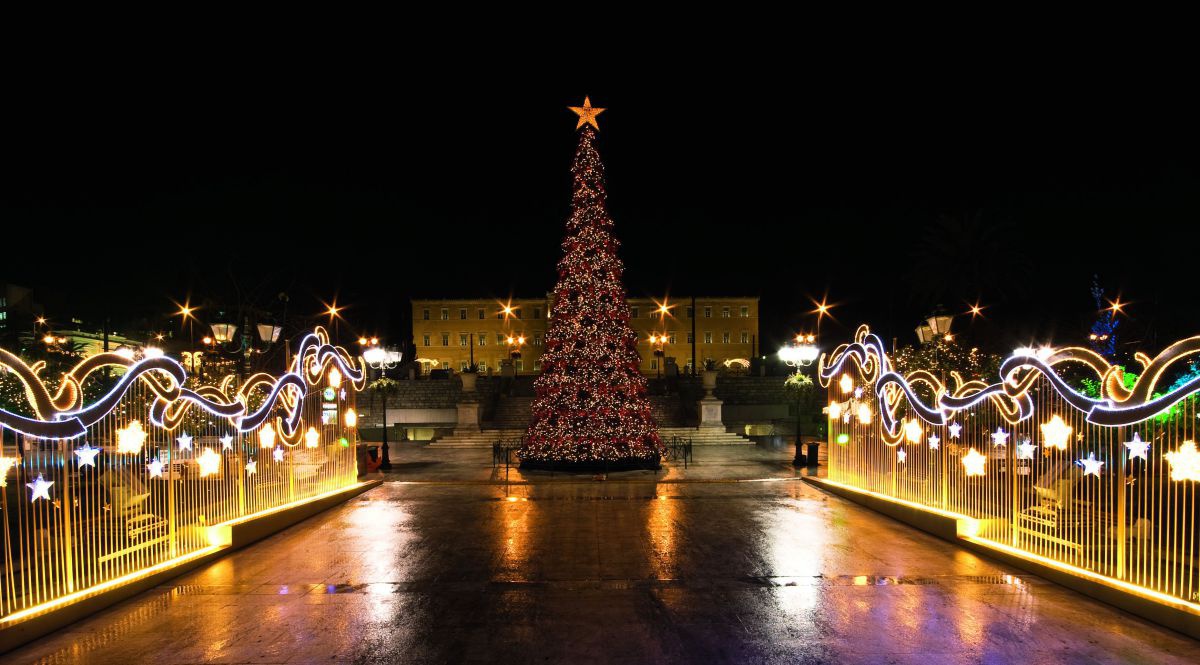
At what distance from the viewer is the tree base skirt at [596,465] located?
1816cm

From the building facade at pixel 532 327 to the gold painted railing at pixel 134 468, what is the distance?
189 feet

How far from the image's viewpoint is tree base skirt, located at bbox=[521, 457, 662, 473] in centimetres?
1816

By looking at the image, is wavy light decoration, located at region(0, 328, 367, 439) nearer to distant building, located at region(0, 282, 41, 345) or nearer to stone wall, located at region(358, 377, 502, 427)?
stone wall, located at region(358, 377, 502, 427)

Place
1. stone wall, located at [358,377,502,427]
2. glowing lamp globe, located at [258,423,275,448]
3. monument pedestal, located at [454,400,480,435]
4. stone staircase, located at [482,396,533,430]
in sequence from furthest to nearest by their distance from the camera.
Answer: stone wall, located at [358,377,502,427] → stone staircase, located at [482,396,533,430] → monument pedestal, located at [454,400,480,435] → glowing lamp globe, located at [258,423,275,448]

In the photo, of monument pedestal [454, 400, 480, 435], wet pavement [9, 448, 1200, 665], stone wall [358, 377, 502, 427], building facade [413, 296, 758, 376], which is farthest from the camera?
building facade [413, 296, 758, 376]

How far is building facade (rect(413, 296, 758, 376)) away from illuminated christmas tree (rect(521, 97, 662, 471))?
51962 mm

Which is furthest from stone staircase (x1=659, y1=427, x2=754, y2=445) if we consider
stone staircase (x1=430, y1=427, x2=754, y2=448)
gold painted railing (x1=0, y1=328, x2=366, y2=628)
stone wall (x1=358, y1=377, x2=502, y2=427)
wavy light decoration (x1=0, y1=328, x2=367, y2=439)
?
gold painted railing (x1=0, y1=328, x2=366, y2=628)

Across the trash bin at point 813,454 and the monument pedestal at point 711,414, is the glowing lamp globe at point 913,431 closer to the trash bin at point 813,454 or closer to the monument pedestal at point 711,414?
the trash bin at point 813,454

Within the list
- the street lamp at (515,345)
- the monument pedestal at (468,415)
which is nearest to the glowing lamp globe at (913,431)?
the monument pedestal at (468,415)

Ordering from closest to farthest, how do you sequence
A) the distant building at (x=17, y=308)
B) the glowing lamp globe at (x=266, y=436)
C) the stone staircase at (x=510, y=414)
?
the glowing lamp globe at (x=266, y=436) < the stone staircase at (x=510, y=414) < the distant building at (x=17, y=308)

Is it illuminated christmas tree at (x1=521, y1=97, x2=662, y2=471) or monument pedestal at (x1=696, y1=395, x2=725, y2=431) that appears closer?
illuminated christmas tree at (x1=521, y1=97, x2=662, y2=471)

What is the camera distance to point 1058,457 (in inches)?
362

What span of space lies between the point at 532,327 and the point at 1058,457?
210 feet

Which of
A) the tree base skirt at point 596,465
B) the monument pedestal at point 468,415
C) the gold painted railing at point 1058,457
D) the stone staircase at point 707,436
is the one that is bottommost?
the stone staircase at point 707,436
